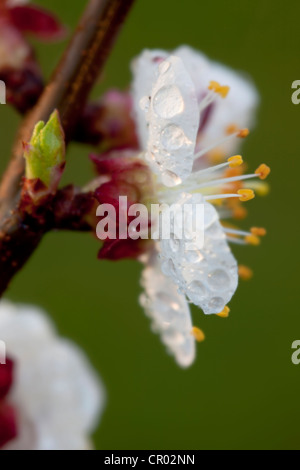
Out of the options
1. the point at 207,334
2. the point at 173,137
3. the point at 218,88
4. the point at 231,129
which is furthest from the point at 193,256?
the point at 207,334

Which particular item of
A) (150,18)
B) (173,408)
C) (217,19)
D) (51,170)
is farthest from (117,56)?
(51,170)

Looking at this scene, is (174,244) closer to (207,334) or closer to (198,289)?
(198,289)

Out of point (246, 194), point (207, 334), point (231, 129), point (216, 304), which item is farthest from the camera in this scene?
point (207, 334)

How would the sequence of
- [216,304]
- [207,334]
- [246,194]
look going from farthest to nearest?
[207,334], [246,194], [216,304]

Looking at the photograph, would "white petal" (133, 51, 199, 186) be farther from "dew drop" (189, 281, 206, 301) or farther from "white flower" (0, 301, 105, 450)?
"white flower" (0, 301, 105, 450)

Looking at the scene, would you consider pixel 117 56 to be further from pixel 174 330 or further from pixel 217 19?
pixel 174 330

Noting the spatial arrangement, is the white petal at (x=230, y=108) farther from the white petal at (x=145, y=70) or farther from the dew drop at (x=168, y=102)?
the dew drop at (x=168, y=102)

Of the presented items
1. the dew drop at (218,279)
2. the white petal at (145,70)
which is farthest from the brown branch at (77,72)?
the dew drop at (218,279)
